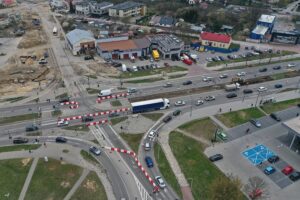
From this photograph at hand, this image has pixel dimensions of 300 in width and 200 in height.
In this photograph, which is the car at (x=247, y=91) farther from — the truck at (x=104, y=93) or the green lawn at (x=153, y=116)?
the truck at (x=104, y=93)

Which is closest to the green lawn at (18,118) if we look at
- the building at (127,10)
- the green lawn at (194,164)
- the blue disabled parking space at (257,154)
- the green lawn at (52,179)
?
the green lawn at (52,179)

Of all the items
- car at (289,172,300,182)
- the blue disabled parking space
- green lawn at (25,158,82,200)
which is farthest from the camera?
the blue disabled parking space

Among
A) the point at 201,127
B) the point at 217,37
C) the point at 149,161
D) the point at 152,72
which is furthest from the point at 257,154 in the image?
the point at 217,37

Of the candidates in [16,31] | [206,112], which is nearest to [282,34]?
[206,112]

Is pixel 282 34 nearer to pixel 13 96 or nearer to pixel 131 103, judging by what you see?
pixel 131 103

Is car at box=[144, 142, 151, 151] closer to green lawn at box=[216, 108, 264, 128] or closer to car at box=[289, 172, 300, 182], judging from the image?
green lawn at box=[216, 108, 264, 128]

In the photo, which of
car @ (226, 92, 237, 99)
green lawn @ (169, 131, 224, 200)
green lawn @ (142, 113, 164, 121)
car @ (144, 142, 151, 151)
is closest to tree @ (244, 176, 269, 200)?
green lawn @ (169, 131, 224, 200)

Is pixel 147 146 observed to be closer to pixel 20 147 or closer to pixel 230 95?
pixel 20 147
